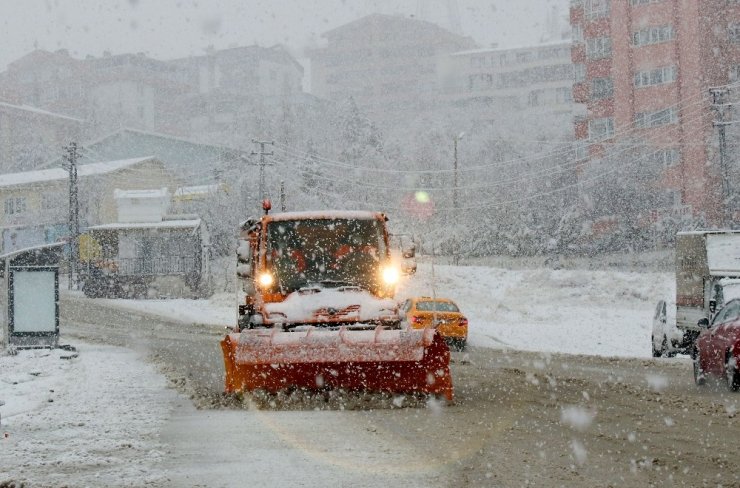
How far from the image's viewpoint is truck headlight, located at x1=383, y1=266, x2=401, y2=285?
46.6ft

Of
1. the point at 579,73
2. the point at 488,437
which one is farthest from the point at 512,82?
the point at 488,437

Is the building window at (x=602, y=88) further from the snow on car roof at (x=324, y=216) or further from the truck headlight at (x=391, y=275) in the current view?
the truck headlight at (x=391, y=275)

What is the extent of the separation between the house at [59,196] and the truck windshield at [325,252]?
5580cm

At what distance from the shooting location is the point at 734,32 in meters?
58.9

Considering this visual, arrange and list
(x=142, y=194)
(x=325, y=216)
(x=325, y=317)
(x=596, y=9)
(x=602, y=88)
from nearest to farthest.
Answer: (x=325, y=317)
(x=325, y=216)
(x=142, y=194)
(x=602, y=88)
(x=596, y=9)

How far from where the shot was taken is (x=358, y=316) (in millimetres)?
13180

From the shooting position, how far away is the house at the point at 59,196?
2675 inches

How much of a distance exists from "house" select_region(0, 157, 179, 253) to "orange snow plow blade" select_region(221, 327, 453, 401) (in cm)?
5765

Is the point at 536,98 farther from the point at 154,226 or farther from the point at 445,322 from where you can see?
the point at 445,322

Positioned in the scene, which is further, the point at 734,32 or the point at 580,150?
the point at 580,150

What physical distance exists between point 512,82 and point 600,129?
142ft

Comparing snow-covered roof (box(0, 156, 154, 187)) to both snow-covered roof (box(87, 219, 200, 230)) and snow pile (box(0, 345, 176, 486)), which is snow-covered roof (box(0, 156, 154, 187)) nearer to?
snow-covered roof (box(87, 219, 200, 230))

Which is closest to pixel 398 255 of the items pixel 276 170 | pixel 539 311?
pixel 539 311

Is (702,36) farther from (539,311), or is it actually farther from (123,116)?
(123,116)
